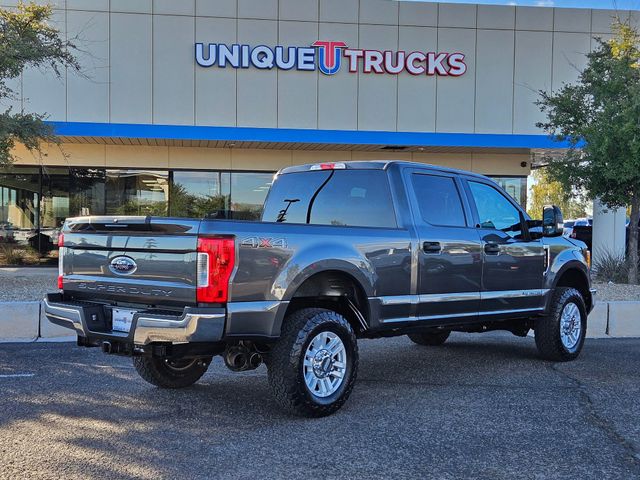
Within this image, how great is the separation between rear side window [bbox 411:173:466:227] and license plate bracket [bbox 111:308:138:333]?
277cm

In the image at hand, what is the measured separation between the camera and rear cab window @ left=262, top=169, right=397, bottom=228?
19.2 feet

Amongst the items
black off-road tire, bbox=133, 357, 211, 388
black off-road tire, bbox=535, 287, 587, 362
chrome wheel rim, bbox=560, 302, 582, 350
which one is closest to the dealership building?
chrome wheel rim, bbox=560, 302, 582, 350

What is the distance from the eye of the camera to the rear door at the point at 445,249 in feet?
19.2

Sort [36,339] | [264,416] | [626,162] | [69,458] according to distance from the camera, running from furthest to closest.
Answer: [626,162]
[36,339]
[264,416]
[69,458]

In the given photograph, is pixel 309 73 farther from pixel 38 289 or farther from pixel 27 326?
pixel 27 326

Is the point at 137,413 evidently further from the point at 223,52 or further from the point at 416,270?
the point at 223,52

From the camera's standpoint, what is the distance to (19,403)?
546 centimetres

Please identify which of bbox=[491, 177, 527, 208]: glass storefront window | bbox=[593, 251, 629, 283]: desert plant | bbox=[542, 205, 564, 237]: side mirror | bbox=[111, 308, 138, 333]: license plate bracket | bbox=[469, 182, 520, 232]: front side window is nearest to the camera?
bbox=[111, 308, 138, 333]: license plate bracket

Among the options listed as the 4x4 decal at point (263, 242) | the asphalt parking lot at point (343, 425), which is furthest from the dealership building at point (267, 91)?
the 4x4 decal at point (263, 242)

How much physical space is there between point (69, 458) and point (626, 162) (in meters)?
11.0

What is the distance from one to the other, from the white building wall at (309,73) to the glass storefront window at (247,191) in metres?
1.68

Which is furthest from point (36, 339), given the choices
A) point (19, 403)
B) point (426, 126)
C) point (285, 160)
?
point (426, 126)

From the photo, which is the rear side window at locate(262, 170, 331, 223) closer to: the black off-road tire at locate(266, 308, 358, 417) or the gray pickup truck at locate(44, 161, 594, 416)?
the gray pickup truck at locate(44, 161, 594, 416)

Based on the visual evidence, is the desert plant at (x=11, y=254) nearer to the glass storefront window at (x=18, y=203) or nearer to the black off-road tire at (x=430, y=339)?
the glass storefront window at (x=18, y=203)
